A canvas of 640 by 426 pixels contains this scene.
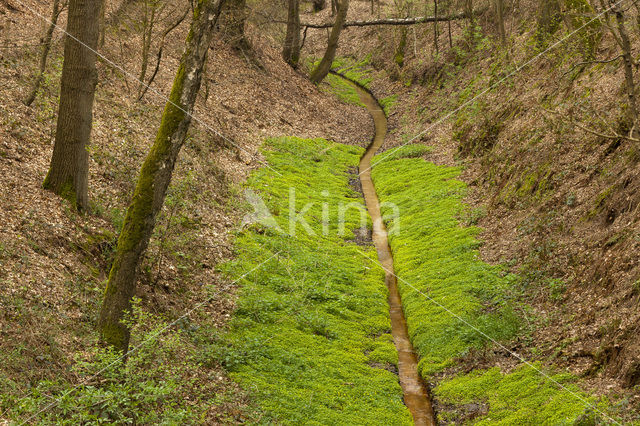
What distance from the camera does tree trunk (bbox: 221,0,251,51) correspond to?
30.7m

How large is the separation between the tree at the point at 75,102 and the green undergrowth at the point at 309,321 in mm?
5237

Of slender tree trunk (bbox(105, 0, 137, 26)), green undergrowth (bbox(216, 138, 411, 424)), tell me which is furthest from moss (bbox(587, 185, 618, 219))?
slender tree trunk (bbox(105, 0, 137, 26))

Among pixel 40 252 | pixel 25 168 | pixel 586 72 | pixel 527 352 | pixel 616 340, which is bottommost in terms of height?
pixel 527 352

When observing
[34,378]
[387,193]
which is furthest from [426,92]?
[34,378]

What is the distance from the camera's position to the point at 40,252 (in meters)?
12.1

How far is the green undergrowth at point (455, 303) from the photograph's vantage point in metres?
12.6

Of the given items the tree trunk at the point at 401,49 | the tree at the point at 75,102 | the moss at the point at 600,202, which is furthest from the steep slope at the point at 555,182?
the tree at the point at 75,102

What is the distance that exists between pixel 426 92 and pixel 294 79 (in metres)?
8.88

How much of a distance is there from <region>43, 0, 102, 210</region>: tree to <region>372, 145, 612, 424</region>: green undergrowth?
10000 mm

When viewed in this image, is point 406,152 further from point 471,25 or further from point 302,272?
point 302,272

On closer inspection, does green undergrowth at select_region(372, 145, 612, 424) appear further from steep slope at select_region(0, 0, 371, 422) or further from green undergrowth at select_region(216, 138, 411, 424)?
steep slope at select_region(0, 0, 371, 422)

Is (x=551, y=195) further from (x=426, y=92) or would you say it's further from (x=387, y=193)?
(x=426, y=92)

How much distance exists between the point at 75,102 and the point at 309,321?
8209 mm

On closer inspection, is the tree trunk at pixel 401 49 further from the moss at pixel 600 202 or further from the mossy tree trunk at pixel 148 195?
the mossy tree trunk at pixel 148 195
